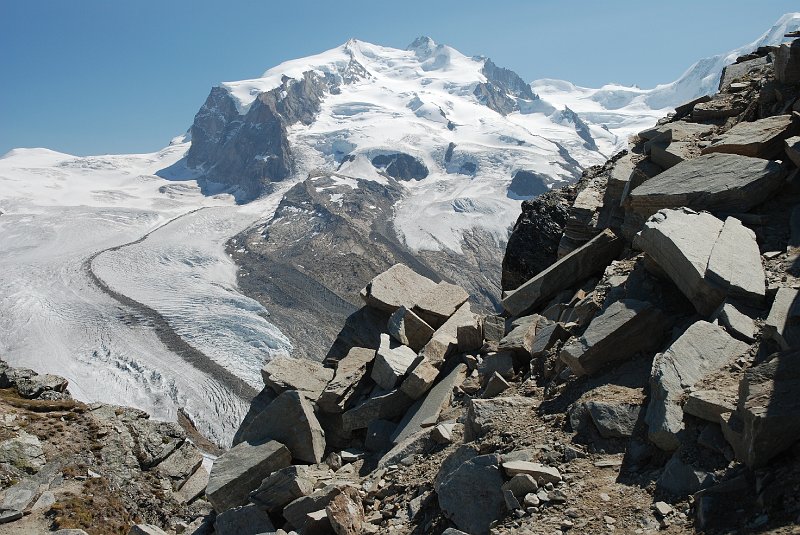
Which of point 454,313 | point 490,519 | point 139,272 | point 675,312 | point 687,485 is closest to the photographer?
point 687,485

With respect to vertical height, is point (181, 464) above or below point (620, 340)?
below

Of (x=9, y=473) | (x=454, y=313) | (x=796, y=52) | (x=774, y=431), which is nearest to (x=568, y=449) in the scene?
(x=774, y=431)

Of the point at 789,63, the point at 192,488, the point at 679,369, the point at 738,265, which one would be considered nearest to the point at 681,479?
the point at 679,369

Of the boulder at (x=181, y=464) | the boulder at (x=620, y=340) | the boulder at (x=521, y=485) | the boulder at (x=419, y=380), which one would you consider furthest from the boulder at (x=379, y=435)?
the boulder at (x=181, y=464)

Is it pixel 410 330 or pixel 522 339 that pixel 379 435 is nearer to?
pixel 410 330

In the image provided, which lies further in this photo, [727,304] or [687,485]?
[727,304]

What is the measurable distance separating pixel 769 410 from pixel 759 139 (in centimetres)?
705

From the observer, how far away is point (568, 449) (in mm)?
7301

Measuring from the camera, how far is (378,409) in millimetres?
11781

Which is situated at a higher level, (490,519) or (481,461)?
(481,461)

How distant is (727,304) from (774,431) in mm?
2569

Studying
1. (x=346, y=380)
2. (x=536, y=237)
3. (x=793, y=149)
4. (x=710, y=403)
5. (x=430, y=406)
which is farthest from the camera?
(x=536, y=237)

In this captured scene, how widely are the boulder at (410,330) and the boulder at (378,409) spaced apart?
1608 millimetres

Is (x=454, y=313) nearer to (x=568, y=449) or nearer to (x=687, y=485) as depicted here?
(x=568, y=449)
